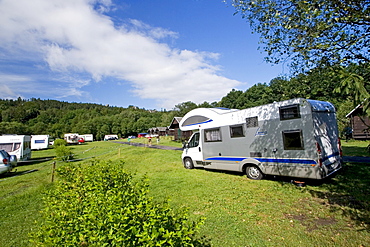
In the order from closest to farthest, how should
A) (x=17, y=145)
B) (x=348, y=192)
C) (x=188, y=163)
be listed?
(x=348, y=192)
(x=188, y=163)
(x=17, y=145)

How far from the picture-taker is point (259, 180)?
8109 mm

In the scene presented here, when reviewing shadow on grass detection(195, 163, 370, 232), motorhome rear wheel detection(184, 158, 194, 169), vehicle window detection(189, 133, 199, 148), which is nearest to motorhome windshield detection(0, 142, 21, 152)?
motorhome rear wheel detection(184, 158, 194, 169)

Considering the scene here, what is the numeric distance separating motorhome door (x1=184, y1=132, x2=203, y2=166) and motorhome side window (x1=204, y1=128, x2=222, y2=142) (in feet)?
2.23

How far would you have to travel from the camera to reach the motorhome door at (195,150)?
10.7 metres

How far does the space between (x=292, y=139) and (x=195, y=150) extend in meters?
5.36

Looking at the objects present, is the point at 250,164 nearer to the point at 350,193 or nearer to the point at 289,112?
the point at 289,112

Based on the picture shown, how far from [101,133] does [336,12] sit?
344 feet

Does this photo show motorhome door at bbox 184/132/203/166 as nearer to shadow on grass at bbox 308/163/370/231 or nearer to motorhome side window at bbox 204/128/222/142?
motorhome side window at bbox 204/128/222/142

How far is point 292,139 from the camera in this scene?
22.6 ft

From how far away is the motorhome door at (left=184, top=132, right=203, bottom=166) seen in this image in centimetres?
1075

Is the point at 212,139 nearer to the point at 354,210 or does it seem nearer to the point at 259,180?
the point at 259,180

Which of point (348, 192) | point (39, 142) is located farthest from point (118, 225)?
point (39, 142)

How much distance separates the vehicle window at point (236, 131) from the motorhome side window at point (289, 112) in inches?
72.6

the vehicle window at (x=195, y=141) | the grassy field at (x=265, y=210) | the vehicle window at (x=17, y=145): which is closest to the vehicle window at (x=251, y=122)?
the grassy field at (x=265, y=210)
